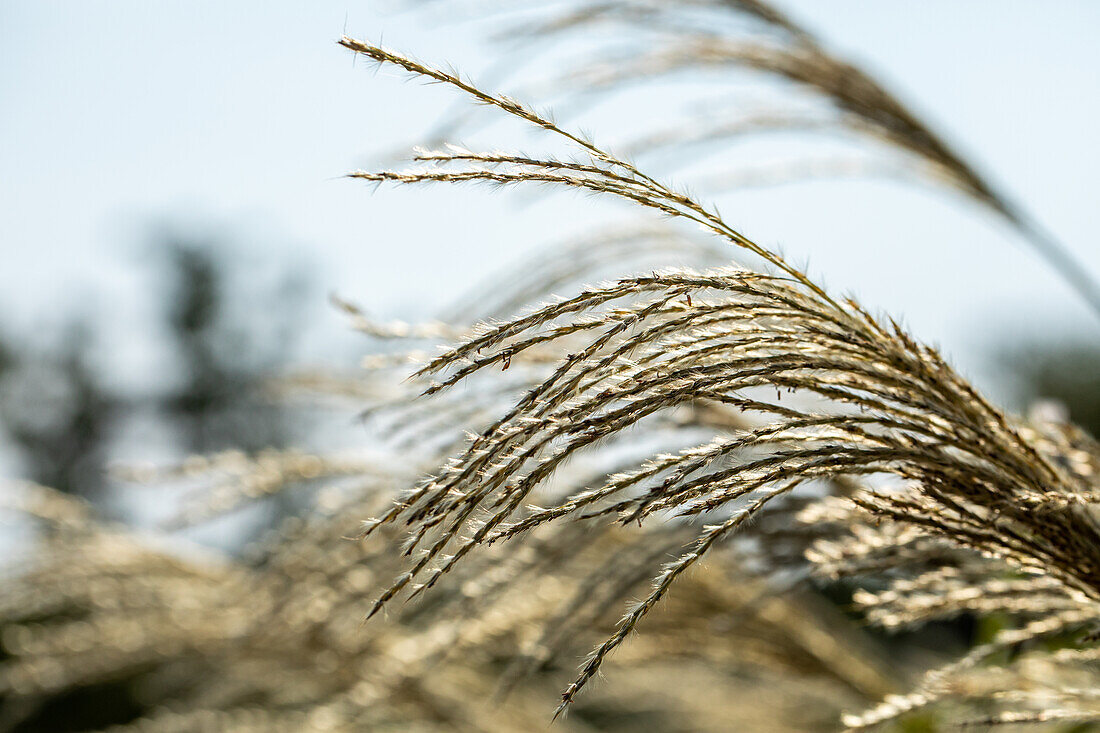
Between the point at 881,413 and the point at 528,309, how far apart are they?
235 millimetres

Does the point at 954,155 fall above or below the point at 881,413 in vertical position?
above

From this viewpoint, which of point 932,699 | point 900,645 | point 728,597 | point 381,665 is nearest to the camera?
point 932,699

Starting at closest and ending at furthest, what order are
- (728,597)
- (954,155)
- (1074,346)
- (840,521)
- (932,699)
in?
1. (932,699)
2. (840,521)
3. (954,155)
4. (728,597)
5. (1074,346)

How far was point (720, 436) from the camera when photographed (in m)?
0.53

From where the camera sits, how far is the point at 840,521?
2.71 feet

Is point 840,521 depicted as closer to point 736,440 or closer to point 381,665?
point 736,440

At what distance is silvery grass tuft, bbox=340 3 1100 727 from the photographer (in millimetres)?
524

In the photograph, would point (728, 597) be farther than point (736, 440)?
Yes

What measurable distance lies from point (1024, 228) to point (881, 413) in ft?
2.13

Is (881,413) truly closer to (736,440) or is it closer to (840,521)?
(736,440)

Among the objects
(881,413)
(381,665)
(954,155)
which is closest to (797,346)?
(881,413)

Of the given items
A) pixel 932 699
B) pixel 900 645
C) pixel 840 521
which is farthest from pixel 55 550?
pixel 900 645

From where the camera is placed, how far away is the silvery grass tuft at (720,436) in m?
0.52

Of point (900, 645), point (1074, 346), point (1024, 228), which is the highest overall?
point (1074, 346)
